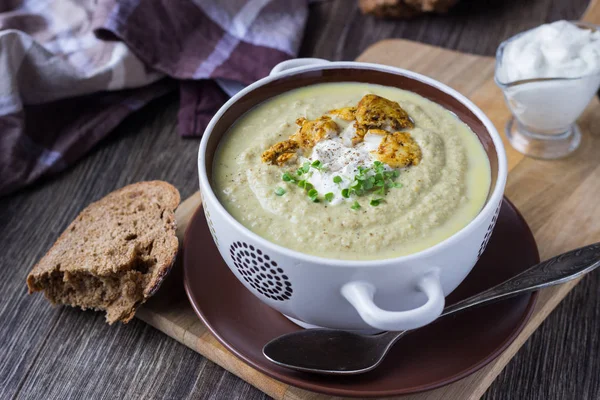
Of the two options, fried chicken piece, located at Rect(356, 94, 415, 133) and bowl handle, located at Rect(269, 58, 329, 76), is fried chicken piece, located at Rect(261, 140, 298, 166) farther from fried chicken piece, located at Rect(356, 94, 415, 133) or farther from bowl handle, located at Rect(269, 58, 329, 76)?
bowl handle, located at Rect(269, 58, 329, 76)

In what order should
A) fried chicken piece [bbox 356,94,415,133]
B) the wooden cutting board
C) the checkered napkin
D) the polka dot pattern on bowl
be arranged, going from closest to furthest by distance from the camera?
the polka dot pattern on bowl → the wooden cutting board → fried chicken piece [bbox 356,94,415,133] → the checkered napkin

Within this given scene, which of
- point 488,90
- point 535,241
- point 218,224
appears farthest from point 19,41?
point 535,241

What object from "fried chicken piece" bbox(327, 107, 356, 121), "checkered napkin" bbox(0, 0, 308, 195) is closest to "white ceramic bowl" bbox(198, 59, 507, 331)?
"fried chicken piece" bbox(327, 107, 356, 121)

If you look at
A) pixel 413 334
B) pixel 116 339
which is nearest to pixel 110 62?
pixel 116 339

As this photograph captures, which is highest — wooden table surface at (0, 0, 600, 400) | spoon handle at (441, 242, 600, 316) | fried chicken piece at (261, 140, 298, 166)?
fried chicken piece at (261, 140, 298, 166)

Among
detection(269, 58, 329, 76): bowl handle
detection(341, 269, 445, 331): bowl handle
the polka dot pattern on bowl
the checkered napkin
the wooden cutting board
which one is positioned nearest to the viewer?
detection(341, 269, 445, 331): bowl handle

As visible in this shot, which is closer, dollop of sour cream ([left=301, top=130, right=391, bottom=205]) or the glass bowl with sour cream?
dollop of sour cream ([left=301, top=130, right=391, bottom=205])
